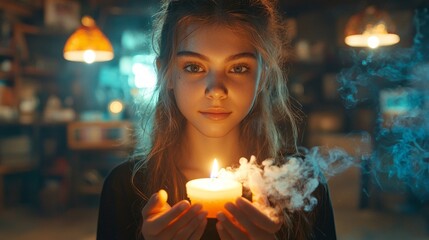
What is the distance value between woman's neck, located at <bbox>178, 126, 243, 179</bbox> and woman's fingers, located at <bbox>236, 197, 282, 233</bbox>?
40cm

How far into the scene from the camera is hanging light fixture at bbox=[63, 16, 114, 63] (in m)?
3.89

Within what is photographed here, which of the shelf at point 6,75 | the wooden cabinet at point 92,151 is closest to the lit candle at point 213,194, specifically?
the wooden cabinet at point 92,151

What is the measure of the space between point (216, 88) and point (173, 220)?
1.11 feet

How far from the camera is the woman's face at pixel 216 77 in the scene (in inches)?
41.2

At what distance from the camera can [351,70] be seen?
4.16ft

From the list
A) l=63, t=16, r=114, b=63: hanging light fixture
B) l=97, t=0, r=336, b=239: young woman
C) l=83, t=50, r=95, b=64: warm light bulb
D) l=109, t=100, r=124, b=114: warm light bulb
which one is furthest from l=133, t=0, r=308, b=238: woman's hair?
l=109, t=100, r=124, b=114: warm light bulb

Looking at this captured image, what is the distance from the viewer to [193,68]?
3.62 feet

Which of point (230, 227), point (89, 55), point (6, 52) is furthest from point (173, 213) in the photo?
point (6, 52)

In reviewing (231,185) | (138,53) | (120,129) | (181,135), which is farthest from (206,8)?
(138,53)

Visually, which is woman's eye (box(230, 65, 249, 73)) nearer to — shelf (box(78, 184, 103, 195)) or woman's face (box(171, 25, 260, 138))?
woman's face (box(171, 25, 260, 138))

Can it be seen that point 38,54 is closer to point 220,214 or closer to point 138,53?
point 138,53

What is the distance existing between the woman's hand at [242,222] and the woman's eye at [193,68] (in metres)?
0.38

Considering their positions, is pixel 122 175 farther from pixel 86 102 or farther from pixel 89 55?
pixel 86 102

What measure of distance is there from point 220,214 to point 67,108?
19.7ft
